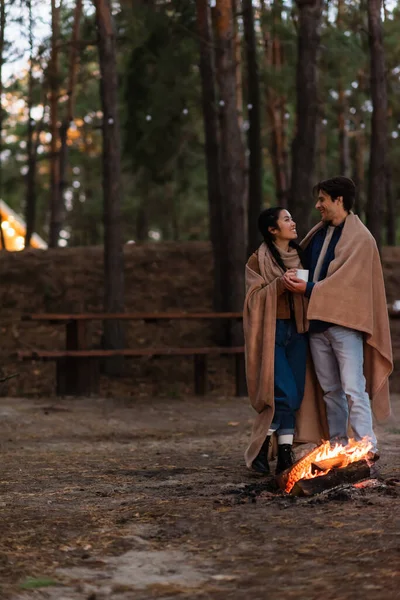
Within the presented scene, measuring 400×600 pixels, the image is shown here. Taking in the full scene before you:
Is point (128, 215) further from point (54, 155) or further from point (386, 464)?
point (386, 464)

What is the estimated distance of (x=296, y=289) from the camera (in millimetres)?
7867

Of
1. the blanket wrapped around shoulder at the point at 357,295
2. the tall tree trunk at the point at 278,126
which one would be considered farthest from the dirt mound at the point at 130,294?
the blanket wrapped around shoulder at the point at 357,295

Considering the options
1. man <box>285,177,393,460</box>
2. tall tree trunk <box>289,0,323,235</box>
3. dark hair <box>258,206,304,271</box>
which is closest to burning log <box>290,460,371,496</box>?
man <box>285,177,393,460</box>

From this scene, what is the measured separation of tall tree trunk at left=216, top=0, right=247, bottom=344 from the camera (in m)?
19.0

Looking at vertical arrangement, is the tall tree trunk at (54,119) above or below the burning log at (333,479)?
above

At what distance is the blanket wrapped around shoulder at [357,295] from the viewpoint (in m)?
A: 7.80

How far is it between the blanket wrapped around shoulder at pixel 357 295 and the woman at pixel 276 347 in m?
0.39

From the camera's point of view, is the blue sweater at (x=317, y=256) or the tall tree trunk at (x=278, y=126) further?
the tall tree trunk at (x=278, y=126)

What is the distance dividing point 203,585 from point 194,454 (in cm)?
502

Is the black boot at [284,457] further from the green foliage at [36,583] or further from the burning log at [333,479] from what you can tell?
the green foliage at [36,583]

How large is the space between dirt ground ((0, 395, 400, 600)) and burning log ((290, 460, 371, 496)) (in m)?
0.10

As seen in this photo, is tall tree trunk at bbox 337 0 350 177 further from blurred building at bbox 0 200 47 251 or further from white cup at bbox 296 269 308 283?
white cup at bbox 296 269 308 283

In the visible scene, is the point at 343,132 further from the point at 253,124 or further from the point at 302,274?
the point at 302,274

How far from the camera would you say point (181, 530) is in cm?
617
